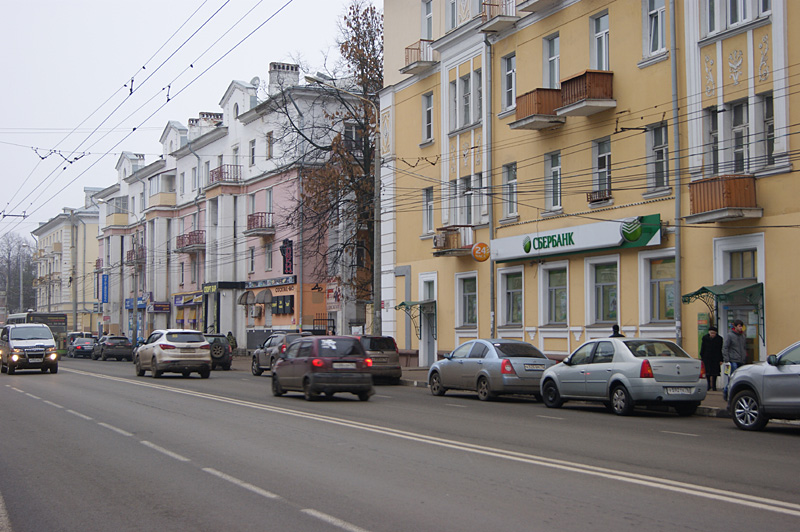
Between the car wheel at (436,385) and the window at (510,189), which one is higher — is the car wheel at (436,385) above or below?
below

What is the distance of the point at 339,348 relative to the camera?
20.9m

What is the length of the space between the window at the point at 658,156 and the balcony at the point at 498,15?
7.38m

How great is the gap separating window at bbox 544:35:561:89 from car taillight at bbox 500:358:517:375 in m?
10.8

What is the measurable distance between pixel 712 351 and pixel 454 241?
44.7ft

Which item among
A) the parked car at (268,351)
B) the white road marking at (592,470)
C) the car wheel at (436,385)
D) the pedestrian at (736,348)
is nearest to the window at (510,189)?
the car wheel at (436,385)

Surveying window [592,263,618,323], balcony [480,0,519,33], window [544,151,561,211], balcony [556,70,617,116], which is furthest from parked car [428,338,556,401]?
balcony [480,0,519,33]

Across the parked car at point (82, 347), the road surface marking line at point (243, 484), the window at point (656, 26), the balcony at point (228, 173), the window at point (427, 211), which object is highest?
the balcony at point (228, 173)

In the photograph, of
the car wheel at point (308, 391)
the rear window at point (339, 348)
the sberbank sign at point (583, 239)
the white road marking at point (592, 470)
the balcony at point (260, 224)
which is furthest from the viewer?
the balcony at point (260, 224)

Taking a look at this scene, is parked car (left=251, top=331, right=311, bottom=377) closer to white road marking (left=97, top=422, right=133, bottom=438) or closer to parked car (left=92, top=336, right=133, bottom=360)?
white road marking (left=97, top=422, right=133, bottom=438)

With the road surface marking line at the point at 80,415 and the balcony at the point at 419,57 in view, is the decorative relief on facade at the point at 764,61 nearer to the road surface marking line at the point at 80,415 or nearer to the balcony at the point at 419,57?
the balcony at the point at 419,57

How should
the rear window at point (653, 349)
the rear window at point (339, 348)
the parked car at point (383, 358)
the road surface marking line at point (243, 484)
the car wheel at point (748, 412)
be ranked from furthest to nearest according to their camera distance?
1. the parked car at point (383, 358)
2. the rear window at point (339, 348)
3. the rear window at point (653, 349)
4. the car wheel at point (748, 412)
5. the road surface marking line at point (243, 484)

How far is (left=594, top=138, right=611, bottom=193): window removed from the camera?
83.9ft

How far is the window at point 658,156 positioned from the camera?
2352cm

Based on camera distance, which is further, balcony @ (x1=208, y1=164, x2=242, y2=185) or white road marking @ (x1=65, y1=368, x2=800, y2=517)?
balcony @ (x1=208, y1=164, x2=242, y2=185)
